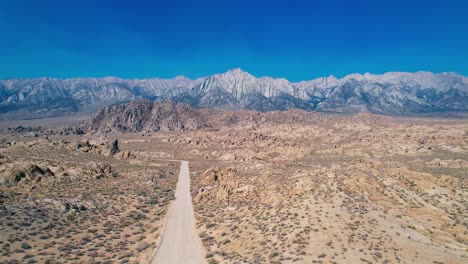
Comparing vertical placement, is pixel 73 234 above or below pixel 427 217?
below

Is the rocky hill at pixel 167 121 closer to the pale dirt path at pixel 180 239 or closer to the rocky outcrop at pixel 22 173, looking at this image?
the rocky outcrop at pixel 22 173

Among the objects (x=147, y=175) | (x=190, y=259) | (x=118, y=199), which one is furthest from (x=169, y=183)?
→ (x=190, y=259)

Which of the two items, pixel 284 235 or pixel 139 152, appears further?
pixel 139 152

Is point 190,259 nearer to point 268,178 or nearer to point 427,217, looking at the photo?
point 427,217

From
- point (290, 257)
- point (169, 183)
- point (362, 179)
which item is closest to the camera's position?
point (290, 257)

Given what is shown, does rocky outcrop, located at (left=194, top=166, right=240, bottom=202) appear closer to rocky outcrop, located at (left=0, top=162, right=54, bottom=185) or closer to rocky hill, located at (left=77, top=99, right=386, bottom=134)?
rocky outcrop, located at (left=0, top=162, right=54, bottom=185)

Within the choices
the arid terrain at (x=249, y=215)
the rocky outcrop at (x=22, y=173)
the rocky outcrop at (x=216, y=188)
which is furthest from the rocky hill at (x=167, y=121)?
the rocky outcrop at (x=22, y=173)

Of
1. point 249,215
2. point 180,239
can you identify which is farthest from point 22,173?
point 249,215

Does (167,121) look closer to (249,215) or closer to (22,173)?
(22,173)

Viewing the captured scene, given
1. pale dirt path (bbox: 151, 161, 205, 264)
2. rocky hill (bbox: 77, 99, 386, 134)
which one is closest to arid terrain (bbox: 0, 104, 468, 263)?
pale dirt path (bbox: 151, 161, 205, 264)
